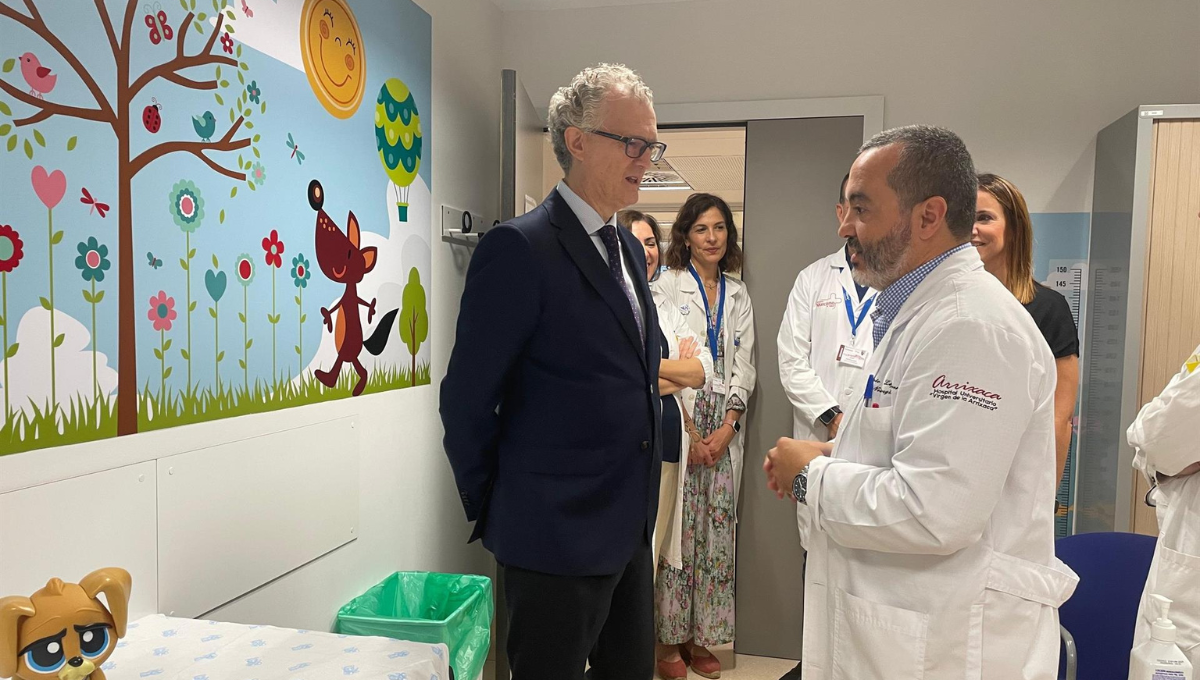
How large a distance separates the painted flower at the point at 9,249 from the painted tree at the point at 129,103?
137 millimetres

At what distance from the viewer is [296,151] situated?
1.91 m

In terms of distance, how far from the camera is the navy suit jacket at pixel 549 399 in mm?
1530

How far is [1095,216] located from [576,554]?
2722 millimetres

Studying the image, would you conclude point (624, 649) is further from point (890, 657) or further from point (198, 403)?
point (198, 403)

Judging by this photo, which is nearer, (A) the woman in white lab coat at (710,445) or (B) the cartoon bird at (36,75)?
(B) the cartoon bird at (36,75)

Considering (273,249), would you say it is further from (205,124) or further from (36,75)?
(36,75)

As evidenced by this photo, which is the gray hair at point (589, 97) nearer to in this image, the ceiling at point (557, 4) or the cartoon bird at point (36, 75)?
the cartoon bird at point (36, 75)

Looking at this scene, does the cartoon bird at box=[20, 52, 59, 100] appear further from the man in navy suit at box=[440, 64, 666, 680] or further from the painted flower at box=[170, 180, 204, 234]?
the man in navy suit at box=[440, 64, 666, 680]

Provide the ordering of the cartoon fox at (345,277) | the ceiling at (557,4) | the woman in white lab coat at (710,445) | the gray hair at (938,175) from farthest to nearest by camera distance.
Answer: the ceiling at (557,4) < the woman in white lab coat at (710,445) < the cartoon fox at (345,277) < the gray hair at (938,175)

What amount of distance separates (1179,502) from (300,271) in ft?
7.26

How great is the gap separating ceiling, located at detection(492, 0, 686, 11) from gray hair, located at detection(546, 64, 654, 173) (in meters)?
1.85

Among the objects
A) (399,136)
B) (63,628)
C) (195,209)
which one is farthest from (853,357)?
(63,628)

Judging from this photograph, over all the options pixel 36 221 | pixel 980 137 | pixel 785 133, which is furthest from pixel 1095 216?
pixel 36 221

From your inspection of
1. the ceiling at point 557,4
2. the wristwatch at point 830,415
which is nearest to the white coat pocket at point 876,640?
the wristwatch at point 830,415
